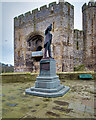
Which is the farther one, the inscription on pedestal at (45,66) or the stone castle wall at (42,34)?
the stone castle wall at (42,34)

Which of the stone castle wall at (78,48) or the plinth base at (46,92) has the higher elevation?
the stone castle wall at (78,48)

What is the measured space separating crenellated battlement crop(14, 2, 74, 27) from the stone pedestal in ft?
35.4

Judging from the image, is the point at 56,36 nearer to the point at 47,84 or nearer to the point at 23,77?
the point at 23,77

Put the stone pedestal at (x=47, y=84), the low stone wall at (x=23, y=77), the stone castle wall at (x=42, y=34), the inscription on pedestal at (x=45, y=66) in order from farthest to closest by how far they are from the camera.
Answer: the stone castle wall at (x=42, y=34) → the low stone wall at (x=23, y=77) → the inscription on pedestal at (x=45, y=66) → the stone pedestal at (x=47, y=84)

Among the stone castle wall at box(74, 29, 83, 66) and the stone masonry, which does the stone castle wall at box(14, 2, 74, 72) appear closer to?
the stone masonry

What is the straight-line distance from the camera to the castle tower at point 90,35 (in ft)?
52.4

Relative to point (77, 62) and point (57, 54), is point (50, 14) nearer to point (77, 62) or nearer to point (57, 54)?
point (57, 54)

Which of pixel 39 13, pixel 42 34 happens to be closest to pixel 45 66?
pixel 42 34

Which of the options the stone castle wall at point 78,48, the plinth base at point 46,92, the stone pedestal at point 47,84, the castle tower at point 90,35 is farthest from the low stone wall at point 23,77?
the castle tower at point 90,35

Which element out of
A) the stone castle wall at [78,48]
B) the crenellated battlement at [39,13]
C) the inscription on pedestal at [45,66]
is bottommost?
the inscription on pedestal at [45,66]

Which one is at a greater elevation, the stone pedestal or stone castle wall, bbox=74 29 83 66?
stone castle wall, bbox=74 29 83 66

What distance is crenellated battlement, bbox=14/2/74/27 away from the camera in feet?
44.0

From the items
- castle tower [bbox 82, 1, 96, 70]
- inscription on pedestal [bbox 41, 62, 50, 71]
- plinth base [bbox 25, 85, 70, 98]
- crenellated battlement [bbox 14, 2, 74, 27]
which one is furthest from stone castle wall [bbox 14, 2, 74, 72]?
plinth base [bbox 25, 85, 70, 98]

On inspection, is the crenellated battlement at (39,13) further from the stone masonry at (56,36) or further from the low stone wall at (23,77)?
the low stone wall at (23,77)
